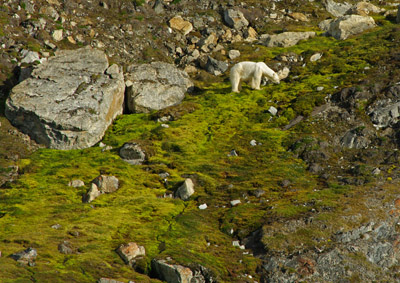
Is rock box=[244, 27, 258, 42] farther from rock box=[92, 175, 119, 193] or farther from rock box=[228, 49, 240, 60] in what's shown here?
rock box=[92, 175, 119, 193]

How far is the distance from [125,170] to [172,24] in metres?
20.2

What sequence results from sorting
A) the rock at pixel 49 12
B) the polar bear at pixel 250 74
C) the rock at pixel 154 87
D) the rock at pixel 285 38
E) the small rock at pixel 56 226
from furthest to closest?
the rock at pixel 285 38
the rock at pixel 49 12
the polar bear at pixel 250 74
the rock at pixel 154 87
the small rock at pixel 56 226

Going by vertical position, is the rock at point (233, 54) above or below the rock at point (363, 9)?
above

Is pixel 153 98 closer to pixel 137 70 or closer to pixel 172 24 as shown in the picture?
pixel 137 70

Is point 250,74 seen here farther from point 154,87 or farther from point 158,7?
point 158,7

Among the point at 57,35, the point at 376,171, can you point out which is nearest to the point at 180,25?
the point at 57,35

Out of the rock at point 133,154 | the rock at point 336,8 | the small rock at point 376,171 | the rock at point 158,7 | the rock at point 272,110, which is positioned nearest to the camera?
the small rock at point 376,171

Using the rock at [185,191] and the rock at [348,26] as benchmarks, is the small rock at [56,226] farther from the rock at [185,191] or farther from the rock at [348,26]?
the rock at [348,26]

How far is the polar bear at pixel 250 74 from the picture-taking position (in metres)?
27.0

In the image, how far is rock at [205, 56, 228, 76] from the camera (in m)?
31.7

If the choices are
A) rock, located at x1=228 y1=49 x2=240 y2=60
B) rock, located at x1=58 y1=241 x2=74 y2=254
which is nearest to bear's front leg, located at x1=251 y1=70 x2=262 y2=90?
rock, located at x1=228 y1=49 x2=240 y2=60

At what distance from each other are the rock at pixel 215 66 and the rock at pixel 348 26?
35.0ft

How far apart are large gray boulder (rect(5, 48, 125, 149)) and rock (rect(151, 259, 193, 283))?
1161 cm

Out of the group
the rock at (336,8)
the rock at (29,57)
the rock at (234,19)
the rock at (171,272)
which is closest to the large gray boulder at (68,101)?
the rock at (29,57)
